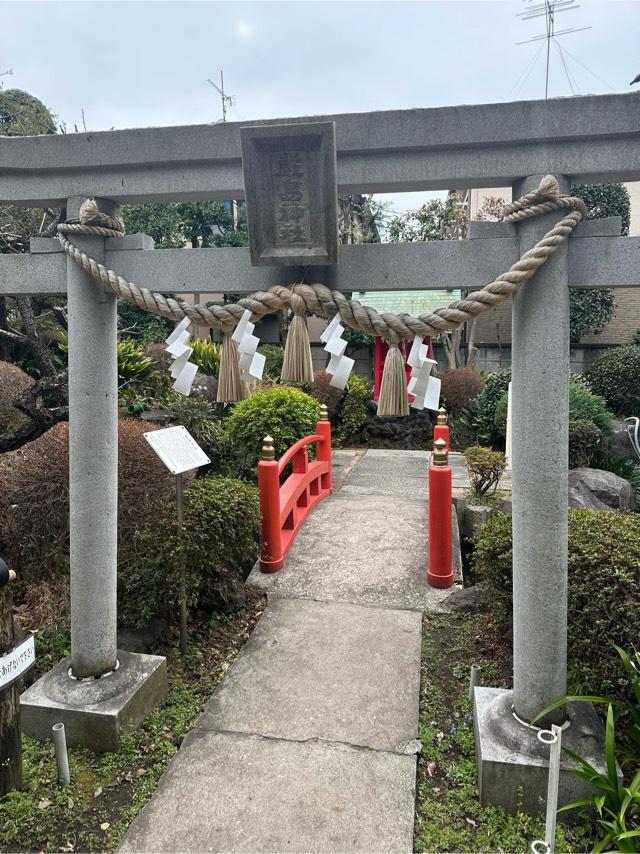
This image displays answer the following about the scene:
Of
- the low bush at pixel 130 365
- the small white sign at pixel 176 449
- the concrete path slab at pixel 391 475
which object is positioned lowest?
the concrete path slab at pixel 391 475

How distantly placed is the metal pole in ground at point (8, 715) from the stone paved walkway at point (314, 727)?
23.5 inches

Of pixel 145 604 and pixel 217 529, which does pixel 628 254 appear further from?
pixel 145 604

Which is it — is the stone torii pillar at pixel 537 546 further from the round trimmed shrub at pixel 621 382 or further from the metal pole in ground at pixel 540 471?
the round trimmed shrub at pixel 621 382

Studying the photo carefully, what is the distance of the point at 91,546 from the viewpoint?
3117mm

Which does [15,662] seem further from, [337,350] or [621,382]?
[621,382]

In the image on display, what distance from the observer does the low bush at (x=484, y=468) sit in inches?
255

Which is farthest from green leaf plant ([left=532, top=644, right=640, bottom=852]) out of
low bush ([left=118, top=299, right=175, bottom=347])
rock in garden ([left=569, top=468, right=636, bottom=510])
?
low bush ([left=118, top=299, right=175, bottom=347])

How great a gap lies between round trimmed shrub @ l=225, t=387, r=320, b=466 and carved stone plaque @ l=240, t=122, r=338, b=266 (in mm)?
4874

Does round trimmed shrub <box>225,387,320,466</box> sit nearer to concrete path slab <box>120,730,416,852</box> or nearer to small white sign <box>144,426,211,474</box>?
small white sign <box>144,426,211,474</box>

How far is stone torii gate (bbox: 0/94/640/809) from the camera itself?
2469 millimetres

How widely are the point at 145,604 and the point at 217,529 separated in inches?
27.2

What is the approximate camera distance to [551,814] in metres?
2.01

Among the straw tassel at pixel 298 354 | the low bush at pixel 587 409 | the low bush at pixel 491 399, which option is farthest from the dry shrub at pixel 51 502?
the low bush at pixel 491 399

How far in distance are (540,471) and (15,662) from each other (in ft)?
8.06
